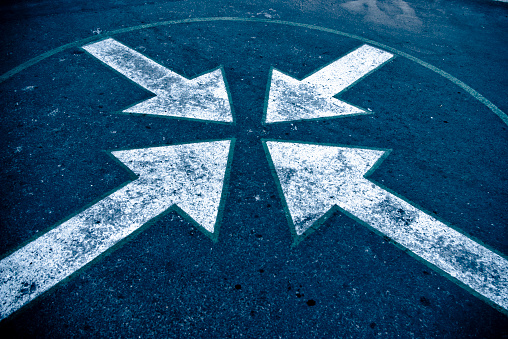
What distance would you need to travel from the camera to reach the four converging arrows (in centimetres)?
233

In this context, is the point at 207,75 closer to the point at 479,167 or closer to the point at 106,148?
the point at 106,148

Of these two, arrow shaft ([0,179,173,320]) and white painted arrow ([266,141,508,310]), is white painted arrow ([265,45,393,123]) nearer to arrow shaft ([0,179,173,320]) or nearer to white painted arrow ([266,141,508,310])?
white painted arrow ([266,141,508,310])

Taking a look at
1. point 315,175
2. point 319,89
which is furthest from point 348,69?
point 315,175

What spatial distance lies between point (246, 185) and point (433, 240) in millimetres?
1670

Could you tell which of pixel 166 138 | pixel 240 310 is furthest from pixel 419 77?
pixel 240 310

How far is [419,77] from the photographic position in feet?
14.6

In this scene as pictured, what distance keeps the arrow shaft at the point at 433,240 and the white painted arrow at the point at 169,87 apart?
175 centimetres

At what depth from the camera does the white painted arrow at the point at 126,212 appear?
2223 millimetres

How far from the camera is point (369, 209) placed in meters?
2.78

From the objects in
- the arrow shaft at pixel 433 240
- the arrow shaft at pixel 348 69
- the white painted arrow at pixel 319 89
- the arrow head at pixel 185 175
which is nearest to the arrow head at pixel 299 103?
the white painted arrow at pixel 319 89

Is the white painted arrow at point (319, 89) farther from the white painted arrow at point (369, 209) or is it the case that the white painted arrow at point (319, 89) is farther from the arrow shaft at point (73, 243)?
the arrow shaft at point (73, 243)

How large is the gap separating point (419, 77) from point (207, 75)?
119 inches

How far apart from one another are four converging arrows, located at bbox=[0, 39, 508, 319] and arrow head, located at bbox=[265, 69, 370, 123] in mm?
20

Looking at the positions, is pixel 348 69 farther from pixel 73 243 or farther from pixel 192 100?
pixel 73 243
